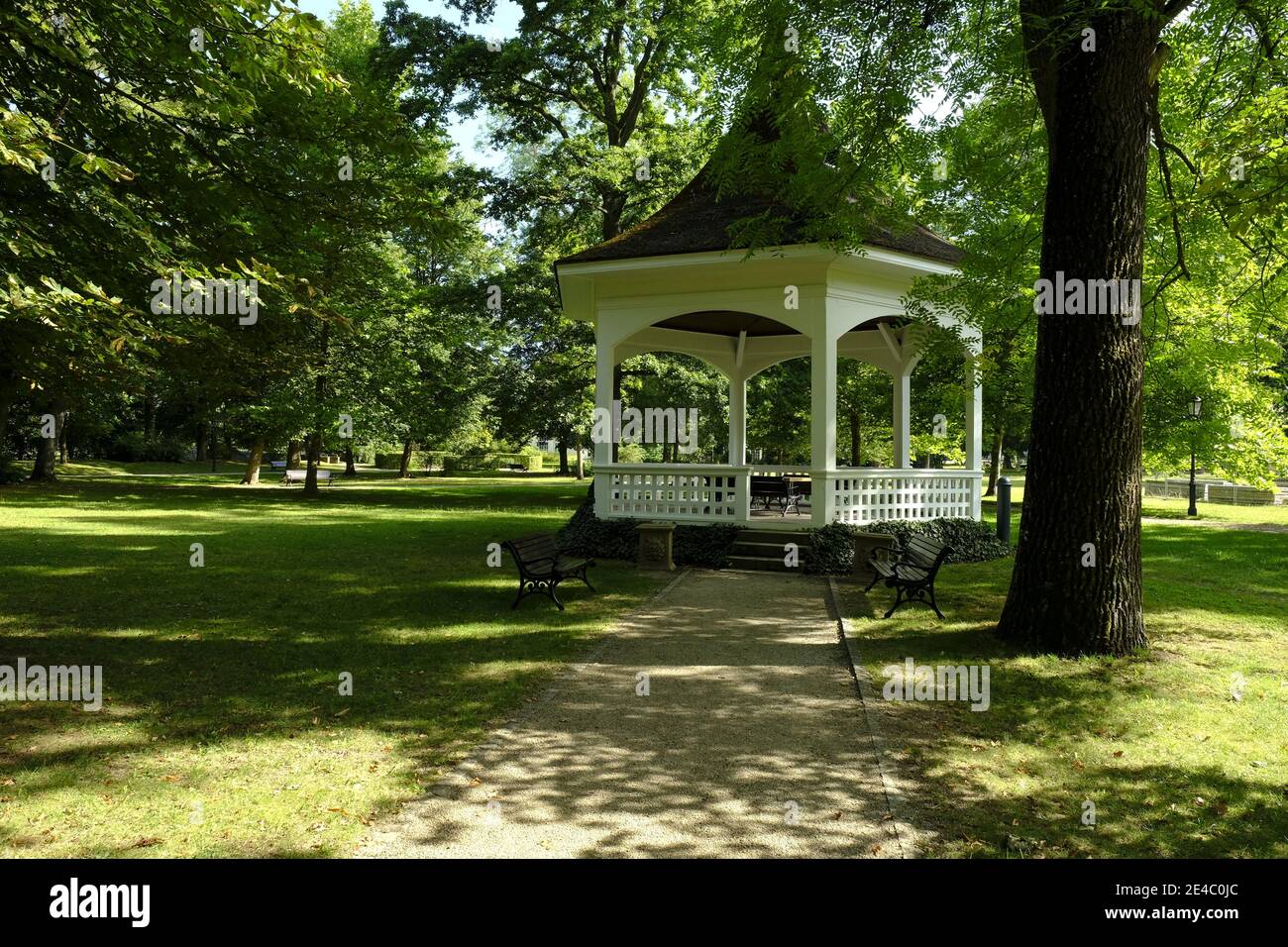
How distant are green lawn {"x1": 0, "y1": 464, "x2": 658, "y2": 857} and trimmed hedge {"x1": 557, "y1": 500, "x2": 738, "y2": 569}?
572mm

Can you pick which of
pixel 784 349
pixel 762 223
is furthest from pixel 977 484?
pixel 762 223

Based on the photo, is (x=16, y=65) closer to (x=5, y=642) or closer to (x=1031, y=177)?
(x=5, y=642)

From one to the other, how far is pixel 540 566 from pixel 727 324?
9.00 meters

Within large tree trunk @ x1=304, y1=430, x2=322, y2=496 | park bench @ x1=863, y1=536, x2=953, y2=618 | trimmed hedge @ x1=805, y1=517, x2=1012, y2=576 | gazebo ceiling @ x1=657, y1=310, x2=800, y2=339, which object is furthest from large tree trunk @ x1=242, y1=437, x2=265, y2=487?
park bench @ x1=863, y1=536, x2=953, y2=618

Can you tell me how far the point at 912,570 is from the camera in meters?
9.56

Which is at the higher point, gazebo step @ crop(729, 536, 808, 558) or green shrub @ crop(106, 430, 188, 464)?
green shrub @ crop(106, 430, 188, 464)

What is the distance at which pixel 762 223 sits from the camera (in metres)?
11.1

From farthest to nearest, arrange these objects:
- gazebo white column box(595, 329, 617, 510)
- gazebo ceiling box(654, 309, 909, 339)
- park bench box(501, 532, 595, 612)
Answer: gazebo ceiling box(654, 309, 909, 339)
gazebo white column box(595, 329, 617, 510)
park bench box(501, 532, 595, 612)

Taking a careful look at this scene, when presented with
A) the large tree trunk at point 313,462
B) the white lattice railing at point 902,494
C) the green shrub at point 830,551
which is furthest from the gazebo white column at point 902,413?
the large tree trunk at point 313,462

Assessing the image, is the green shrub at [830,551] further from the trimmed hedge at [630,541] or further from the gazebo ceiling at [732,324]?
the gazebo ceiling at [732,324]

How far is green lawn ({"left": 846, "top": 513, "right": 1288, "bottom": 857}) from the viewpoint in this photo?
4023mm

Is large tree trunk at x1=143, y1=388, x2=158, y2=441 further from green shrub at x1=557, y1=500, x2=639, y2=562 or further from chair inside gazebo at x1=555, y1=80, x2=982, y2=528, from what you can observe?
green shrub at x1=557, y1=500, x2=639, y2=562

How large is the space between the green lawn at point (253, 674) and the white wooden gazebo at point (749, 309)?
206 centimetres

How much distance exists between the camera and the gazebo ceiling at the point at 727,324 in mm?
Result: 16281
